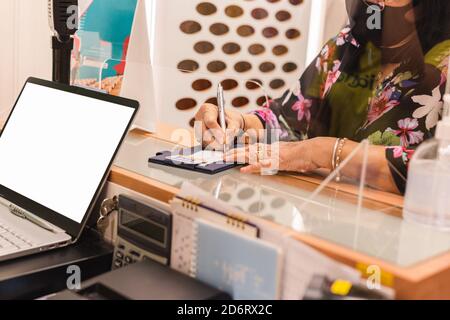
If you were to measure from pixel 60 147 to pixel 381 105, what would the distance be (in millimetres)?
752

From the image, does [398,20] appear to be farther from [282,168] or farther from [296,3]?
[296,3]

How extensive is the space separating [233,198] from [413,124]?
587 millimetres

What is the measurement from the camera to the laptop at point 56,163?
0.98m

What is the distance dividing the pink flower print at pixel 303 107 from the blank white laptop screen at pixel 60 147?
68cm

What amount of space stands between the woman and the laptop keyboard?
422mm

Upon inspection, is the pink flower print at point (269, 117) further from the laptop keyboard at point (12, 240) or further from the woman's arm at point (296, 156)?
the laptop keyboard at point (12, 240)

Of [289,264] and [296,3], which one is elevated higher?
[296,3]

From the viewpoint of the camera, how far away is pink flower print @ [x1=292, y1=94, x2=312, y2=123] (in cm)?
158

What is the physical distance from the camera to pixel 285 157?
1.12 m

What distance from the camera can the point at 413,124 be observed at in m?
1.26

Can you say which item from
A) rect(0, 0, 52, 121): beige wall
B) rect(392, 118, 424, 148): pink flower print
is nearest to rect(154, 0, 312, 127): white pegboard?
rect(0, 0, 52, 121): beige wall

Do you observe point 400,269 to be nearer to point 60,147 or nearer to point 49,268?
point 49,268

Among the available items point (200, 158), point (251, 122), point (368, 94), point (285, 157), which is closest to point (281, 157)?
point (285, 157)
